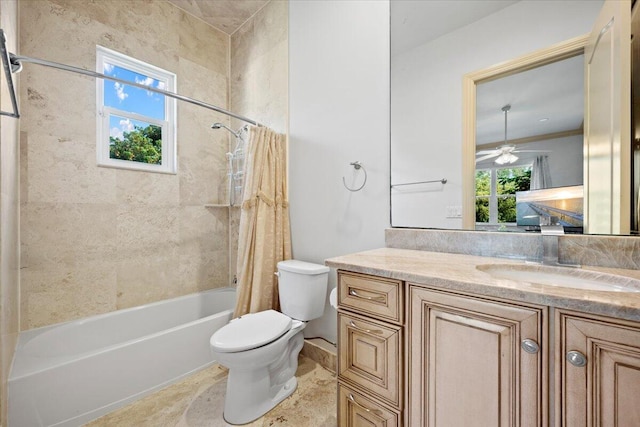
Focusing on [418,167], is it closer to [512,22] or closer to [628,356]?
[512,22]

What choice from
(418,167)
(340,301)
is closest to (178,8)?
(418,167)

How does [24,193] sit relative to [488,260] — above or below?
above

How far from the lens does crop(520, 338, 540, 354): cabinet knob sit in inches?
26.1

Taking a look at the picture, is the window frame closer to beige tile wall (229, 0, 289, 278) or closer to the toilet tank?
the toilet tank

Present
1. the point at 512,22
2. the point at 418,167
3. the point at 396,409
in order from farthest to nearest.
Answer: the point at 418,167
the point at 512,22
the point at 396,409

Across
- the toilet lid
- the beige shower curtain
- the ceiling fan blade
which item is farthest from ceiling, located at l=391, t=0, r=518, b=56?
the toilet lid

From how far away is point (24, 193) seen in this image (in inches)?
66.6

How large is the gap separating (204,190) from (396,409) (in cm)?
241

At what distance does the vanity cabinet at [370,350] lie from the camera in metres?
0.92

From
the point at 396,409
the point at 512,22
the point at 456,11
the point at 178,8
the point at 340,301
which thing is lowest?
the point at 396,409

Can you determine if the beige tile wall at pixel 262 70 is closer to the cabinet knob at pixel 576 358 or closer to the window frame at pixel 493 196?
the window frame at pixel 493 196

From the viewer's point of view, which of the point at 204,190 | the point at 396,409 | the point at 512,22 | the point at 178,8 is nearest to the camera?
the point at 396,409

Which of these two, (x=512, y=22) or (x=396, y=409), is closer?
(x=396, y=409)

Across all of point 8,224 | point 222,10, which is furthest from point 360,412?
point 222,10
